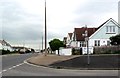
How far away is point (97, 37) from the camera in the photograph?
207 ft

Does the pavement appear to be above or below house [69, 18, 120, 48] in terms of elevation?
below

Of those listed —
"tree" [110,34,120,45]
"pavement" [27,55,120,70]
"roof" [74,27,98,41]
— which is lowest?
"pavement" [27,55,120,70]

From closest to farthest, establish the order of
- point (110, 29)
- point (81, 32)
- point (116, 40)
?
point (116, 40) → point (110, 29) → point (81, 32)

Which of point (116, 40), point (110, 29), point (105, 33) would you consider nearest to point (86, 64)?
point (116, 40)

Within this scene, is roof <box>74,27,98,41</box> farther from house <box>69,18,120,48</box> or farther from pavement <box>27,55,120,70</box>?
pavement <box>27,55,120,70</box>

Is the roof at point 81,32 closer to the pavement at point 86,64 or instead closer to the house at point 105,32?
the house at point 105,32

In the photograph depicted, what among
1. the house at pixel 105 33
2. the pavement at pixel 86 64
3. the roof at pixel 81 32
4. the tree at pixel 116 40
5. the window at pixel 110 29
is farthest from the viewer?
the roof at pixel 81 32

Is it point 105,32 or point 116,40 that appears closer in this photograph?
point 116,40

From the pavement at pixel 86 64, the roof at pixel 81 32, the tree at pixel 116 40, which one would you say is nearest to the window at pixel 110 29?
the roof at pixel 81 32

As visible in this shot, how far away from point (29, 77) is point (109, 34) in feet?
152

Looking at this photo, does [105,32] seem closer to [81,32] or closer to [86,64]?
[81,32]

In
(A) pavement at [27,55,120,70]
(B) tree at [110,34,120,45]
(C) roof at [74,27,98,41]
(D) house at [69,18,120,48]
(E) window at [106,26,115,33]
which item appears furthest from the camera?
(C) roof at [74,27,98,41]

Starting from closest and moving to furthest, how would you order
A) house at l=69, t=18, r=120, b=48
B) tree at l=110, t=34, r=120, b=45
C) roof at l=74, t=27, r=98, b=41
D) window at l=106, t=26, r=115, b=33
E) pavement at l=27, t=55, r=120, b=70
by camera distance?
pavement at l=27, t=55, r=120, b=70
tree at l=110, t=34, r=120, b=45
house at l=69, t=18, r=120, b=48
window at l=106, t=26, r=115, b=33
roof at l=74, t=27, r=98, b=41

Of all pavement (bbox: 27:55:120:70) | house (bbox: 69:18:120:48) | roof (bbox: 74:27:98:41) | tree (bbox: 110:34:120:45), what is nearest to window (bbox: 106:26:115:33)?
house (bbox: 69:18:120:48)
